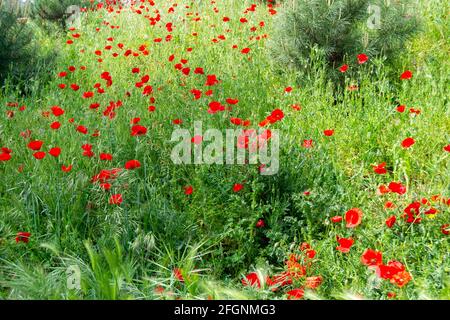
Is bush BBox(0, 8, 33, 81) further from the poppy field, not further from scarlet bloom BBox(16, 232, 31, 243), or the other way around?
scarlet bloom BBox(16, 232, 31, 243)

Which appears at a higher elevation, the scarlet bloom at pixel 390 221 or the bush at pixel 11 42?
the bush at pixel 11 42

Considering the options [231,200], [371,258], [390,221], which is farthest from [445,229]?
[231,200]

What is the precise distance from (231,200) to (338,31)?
2.45 metres

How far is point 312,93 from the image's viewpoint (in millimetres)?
4672

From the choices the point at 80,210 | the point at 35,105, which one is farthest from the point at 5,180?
the point at 35,105

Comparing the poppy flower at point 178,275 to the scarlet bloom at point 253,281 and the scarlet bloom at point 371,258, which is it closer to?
the scarlet bloom at point 253,281

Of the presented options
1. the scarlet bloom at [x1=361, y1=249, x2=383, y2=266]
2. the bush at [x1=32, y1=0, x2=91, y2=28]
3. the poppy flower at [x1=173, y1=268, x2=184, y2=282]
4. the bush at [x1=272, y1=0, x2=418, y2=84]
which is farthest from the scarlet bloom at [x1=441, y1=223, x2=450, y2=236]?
the bush at [x1=32, y1=0, x2=91, y2=28]

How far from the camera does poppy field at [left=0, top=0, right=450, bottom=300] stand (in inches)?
A: 93.1

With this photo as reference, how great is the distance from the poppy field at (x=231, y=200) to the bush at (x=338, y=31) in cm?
35

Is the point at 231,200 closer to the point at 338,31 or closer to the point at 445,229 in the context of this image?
the point at 445,229

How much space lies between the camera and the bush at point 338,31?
4.81 meters

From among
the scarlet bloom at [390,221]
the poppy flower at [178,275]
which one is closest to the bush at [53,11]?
the poppy flower at [178,275]
